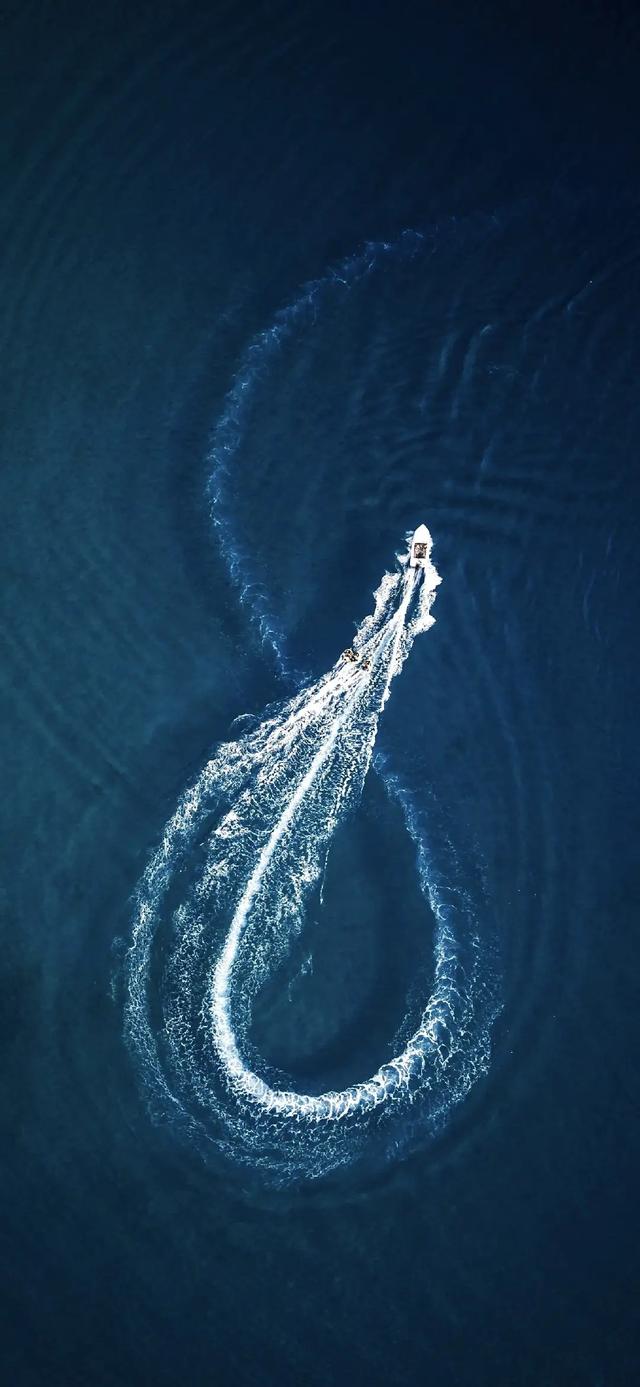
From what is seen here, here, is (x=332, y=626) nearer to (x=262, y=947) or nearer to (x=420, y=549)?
(x=420, y=549)

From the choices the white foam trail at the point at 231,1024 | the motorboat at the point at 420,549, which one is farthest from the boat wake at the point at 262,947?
the motorboat at the point at 420,549

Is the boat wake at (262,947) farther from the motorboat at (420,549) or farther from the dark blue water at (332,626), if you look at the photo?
the motorboat at (420,549)

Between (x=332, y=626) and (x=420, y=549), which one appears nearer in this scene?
(x=332, y=626)

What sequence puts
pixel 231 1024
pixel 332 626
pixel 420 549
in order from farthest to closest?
pixel 420 549
pixel 332 626
pixel 231 1024

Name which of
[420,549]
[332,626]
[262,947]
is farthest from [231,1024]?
[420,549]

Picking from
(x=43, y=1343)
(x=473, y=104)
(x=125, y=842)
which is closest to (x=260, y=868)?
(x=125, y=842)

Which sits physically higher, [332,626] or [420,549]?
[420,549]
